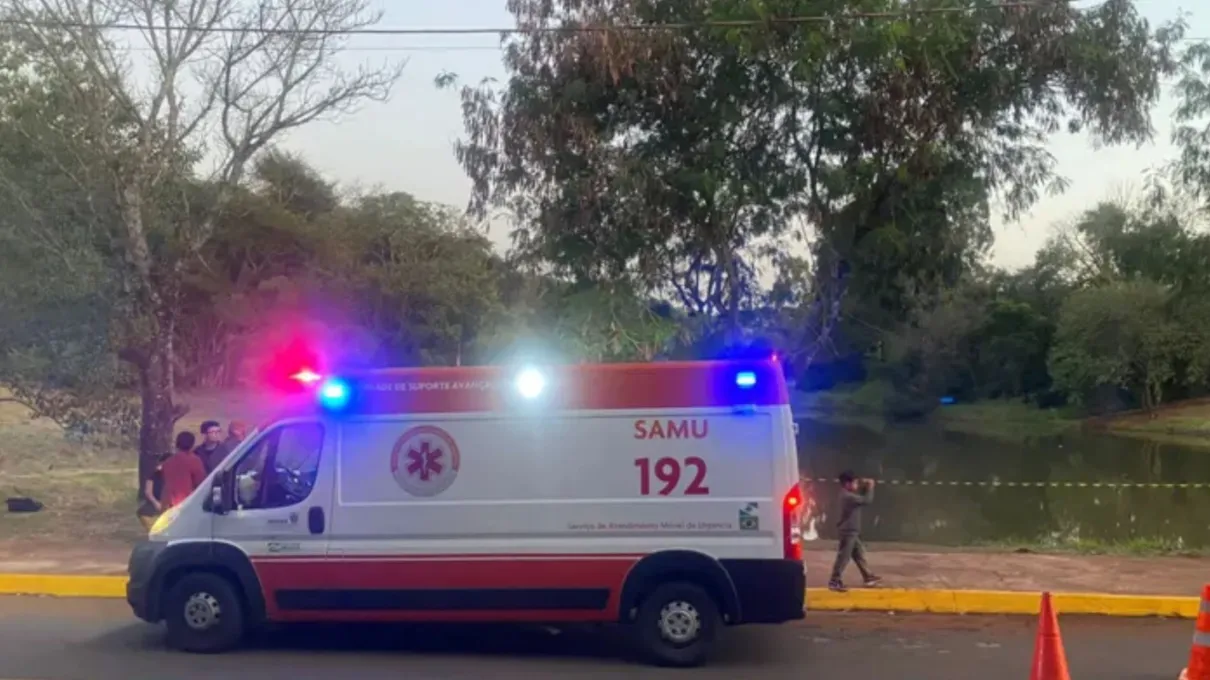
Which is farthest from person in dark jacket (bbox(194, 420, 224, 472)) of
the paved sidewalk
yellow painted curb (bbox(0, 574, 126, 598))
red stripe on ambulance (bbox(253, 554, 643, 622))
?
red stripe on ambulance (bbox(253, 554, 643, 622))

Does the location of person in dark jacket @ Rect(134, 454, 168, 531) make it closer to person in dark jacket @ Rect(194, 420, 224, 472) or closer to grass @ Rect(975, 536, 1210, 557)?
person in dark jacket @ Rect(194, 420, 224, 472)

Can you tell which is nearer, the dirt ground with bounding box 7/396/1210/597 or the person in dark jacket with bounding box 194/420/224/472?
the person in dark jacket with bounding box 194/420/224/472

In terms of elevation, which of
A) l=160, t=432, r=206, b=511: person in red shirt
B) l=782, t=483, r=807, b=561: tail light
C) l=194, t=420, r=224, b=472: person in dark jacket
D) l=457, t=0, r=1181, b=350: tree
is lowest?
l=782, t=483, r=807, b=561: tail light

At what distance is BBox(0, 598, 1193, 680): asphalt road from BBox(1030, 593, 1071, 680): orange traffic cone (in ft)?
3.72

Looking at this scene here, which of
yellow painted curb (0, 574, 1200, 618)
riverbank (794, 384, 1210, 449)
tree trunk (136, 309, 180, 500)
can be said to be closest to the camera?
yellow painted curb (0, 574, 1200, 618)

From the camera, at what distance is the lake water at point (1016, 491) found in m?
20.4

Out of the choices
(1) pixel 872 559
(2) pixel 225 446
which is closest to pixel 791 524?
(1) pixel 872 559

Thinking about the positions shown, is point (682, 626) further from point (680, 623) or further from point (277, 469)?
point (277, 469)

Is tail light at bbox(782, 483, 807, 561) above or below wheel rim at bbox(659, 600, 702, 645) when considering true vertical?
above

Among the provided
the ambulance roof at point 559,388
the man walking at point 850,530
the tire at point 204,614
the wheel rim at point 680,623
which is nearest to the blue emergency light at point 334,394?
the ambulance roof at point 559,388

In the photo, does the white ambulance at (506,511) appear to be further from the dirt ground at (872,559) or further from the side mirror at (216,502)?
the dirt ground at (872,559)

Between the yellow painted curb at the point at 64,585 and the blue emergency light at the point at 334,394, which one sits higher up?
the blue emergency light at the point at 334,394

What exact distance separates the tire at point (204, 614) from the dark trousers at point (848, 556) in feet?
17.3

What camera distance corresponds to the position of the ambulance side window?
921cm
